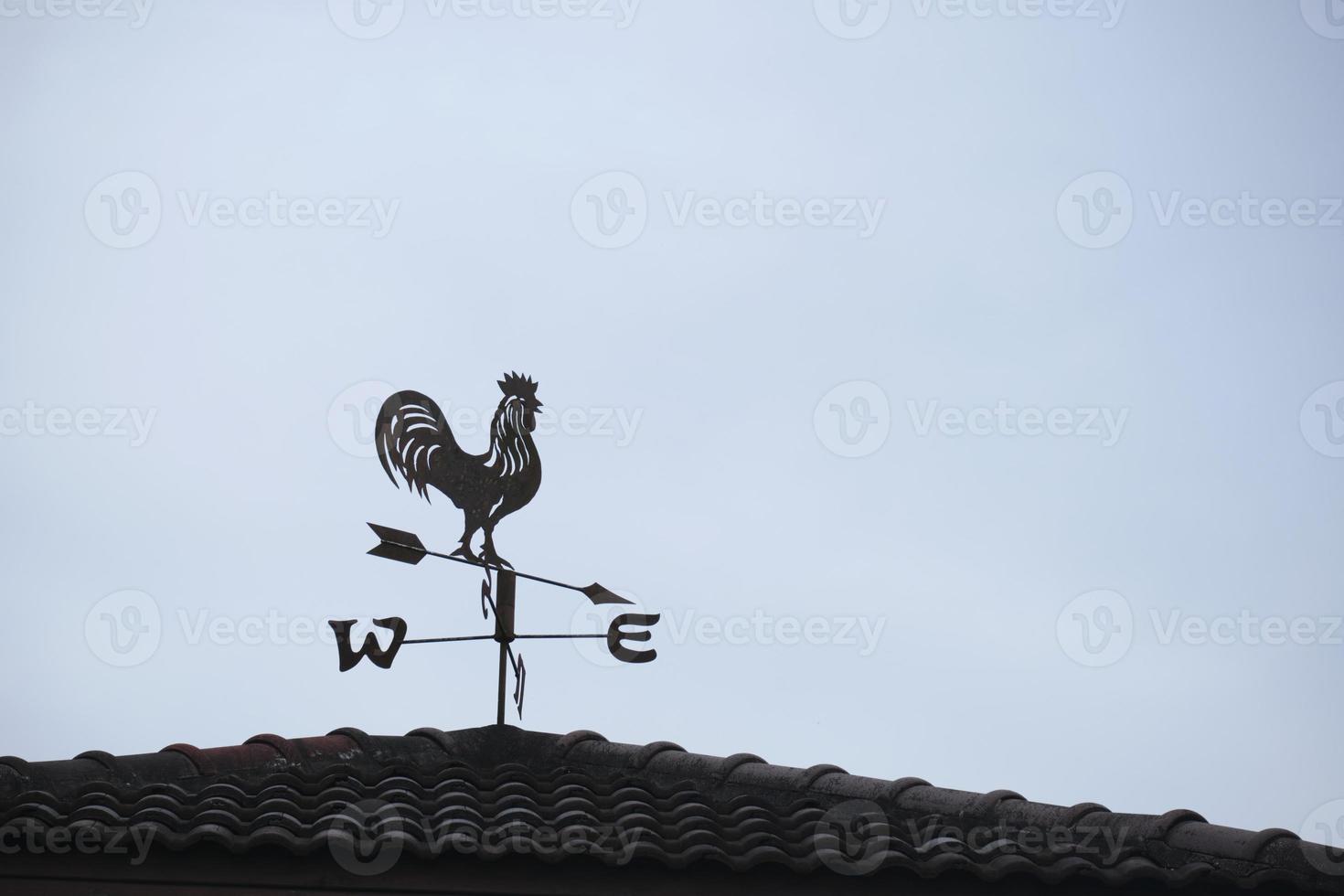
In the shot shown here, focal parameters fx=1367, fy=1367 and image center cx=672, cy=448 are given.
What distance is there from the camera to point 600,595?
21.4ft

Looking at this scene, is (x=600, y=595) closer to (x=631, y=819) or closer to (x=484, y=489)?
(x=484, y=489)

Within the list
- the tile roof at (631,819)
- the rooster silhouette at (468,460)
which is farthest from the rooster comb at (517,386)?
the tile roof at (631,819)

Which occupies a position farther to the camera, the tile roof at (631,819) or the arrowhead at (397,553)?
the arrowhead at (397,553)

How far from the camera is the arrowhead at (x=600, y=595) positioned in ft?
21.4

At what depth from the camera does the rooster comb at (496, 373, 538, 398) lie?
6.85 metres

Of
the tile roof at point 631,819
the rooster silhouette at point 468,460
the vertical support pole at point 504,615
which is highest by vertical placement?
the rooster silhouette at point 468,460

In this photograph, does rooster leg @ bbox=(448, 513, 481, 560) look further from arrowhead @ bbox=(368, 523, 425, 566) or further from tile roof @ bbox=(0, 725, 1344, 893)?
tile roof @ bbox=(0, 725, 1344, 893)

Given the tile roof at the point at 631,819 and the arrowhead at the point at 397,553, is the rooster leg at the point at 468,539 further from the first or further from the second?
the tile roof at the point at 631,819

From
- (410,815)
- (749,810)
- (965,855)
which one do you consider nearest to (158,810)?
(410,815)

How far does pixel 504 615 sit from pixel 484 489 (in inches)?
24.7

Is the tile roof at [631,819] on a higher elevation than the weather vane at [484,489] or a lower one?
lower

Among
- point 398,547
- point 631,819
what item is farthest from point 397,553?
point 631,819

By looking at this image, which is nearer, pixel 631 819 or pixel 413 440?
pixel 631 819

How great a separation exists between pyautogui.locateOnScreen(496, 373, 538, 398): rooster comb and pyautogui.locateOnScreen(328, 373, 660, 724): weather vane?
107 millimetres
